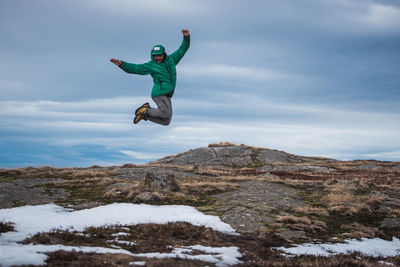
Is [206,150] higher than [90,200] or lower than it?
higher

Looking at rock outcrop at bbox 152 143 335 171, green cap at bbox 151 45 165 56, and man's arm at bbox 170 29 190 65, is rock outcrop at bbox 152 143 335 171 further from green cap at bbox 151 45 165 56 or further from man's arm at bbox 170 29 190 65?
green cap at bbox 151 45 165 56

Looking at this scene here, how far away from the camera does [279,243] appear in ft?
39.9

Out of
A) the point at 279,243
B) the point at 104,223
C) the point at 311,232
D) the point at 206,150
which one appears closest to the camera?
the point at 279,243

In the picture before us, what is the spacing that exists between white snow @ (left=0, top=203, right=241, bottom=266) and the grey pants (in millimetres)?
4177

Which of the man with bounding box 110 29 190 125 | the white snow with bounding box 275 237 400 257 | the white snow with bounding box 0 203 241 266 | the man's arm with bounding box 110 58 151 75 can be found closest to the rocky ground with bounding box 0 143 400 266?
the white snow with bounding box 275 237 400 257

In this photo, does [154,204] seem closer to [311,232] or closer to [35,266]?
[311,232]

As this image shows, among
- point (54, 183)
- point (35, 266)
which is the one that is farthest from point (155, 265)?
point (54, 183)

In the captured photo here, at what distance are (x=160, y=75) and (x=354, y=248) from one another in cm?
1004

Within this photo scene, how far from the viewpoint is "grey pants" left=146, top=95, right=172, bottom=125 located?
507 inches

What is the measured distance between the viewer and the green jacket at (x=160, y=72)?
13.4 meters

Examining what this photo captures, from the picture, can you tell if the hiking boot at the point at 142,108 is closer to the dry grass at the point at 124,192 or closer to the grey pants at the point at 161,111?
the grey pants at the point at 161,111

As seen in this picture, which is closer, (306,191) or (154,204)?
(154,204)

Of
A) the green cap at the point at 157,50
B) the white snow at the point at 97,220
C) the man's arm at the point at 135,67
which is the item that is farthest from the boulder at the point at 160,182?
the green cap at the point at 157,50

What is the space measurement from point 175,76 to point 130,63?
6.34 ft
